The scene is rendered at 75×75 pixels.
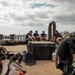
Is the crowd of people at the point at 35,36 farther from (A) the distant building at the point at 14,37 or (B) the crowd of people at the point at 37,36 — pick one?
(A) the distant building at the point at 14,37

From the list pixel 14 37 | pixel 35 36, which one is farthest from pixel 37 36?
pixel 14 37

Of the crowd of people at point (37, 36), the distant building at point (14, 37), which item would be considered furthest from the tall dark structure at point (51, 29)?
the distant building at point (14, 37)

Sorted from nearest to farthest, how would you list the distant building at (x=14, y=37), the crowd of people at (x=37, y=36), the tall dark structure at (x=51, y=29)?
the crowd of people at (x=37, y=36)
the tall dark structure at (x=51, y=29)
the distant building at (x=14, y=37)

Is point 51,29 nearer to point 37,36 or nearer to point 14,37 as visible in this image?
point 37,36

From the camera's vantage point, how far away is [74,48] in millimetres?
3492

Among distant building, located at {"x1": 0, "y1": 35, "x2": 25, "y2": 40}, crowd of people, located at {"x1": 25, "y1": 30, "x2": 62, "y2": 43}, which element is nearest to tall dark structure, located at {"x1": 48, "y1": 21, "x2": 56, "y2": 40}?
crowd of people, located at {"x1": 25, "y1": 30, "x2": 62, "y2": 43}

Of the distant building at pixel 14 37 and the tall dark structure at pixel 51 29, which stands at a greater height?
the tall dark structure at pixel 51 29

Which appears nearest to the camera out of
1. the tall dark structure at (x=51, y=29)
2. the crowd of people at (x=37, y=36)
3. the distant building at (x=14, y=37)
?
the crowd of people at (x=37, y=36)

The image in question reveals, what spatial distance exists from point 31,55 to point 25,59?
377 mm

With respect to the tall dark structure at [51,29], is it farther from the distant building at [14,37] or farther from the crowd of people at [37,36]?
the distant building at [14,37]

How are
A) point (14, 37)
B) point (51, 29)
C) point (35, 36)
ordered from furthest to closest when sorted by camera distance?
point (14, 37)
point (51, 29)
point (35, 36)

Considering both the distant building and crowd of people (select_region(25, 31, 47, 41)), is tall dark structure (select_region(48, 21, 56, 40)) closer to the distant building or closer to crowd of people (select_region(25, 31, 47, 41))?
crowd of people (select_region(25, 31, 47, 41))

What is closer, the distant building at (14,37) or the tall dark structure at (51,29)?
the tall dark structure at (51,29)

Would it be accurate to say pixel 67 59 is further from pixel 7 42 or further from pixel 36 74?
pixel 7 42
